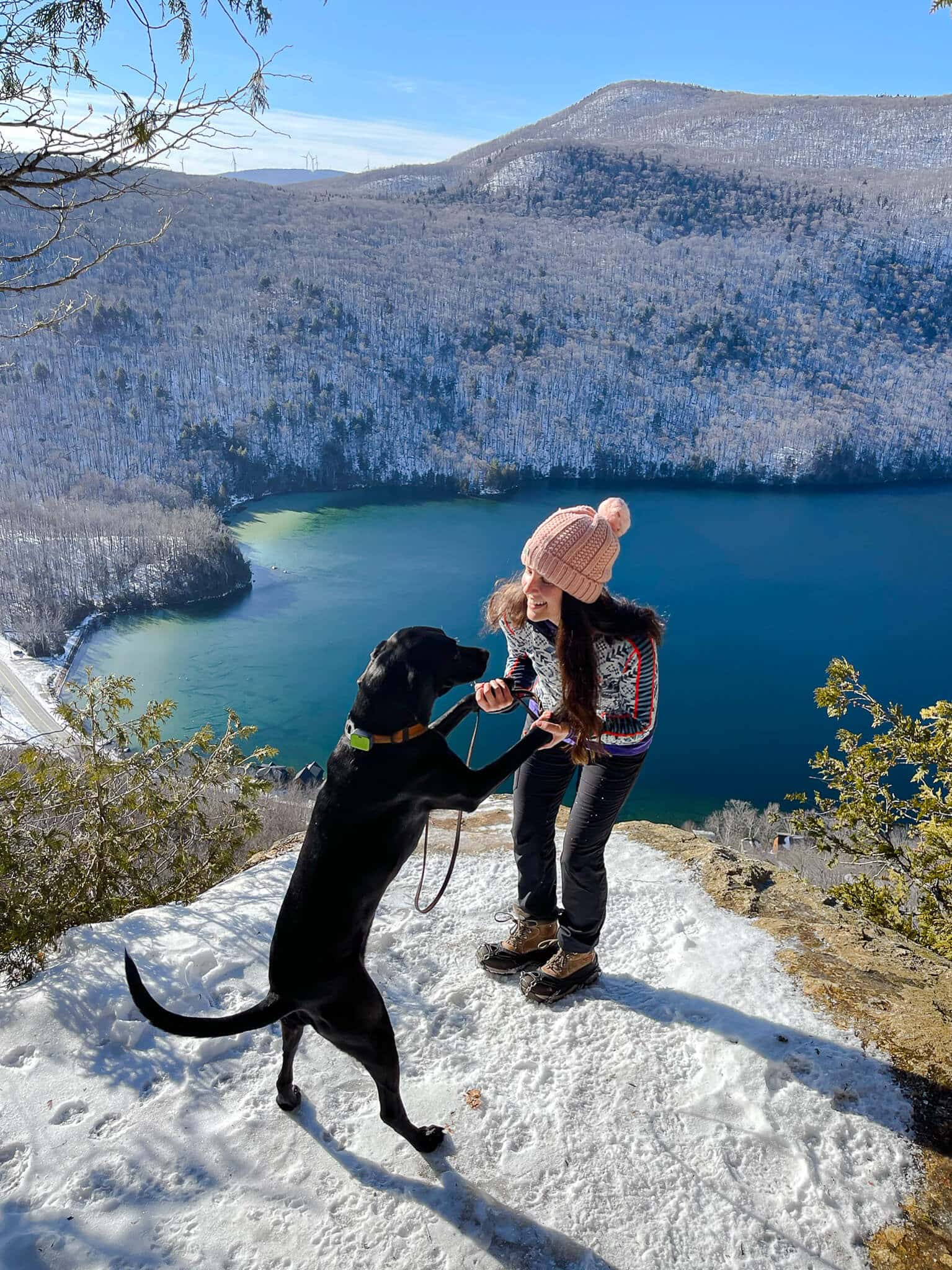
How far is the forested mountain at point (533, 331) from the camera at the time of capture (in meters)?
65.6

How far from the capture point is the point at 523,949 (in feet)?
10.4

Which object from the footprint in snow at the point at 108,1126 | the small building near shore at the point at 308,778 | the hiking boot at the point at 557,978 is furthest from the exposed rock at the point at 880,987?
the small building near shore at the point at 308,778

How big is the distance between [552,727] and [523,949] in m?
1.27

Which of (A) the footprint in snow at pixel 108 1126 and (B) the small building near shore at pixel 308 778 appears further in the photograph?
(B) the small building near shore at pixel 308 778

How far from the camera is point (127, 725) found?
498cm

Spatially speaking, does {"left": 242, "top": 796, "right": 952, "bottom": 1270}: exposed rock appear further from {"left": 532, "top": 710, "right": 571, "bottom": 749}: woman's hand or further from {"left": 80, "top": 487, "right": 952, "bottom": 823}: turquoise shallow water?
{"left": 80, "top": 487, "right": 952, "bottom": 823}: turquoise shallow water

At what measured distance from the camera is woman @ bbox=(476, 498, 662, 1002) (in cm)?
236

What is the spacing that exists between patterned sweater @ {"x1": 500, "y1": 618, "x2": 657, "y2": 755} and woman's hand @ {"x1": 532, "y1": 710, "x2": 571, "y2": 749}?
115 mm

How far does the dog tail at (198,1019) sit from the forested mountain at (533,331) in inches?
2397

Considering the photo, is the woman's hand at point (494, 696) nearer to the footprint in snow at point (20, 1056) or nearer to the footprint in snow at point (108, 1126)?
the footprint in snow at point (108, 1126)

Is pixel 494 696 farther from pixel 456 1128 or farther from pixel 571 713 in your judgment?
pixel 456 1128

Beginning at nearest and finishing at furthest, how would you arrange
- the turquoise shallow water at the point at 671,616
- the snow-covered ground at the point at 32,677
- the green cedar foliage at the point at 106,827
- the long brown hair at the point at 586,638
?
1. the long brown hair at the point at 586,638
2. the green cedar foliage at the point at 106,827
3. the turquoise shallow water at the point at 671,616
4. the snow-covered ground at the point at 32,677

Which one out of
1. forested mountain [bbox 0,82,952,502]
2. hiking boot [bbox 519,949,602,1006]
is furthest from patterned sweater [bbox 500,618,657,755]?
forested mountain [bbox 0,82,952,502]

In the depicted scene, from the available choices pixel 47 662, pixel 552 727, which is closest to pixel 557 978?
pixel 552 727
